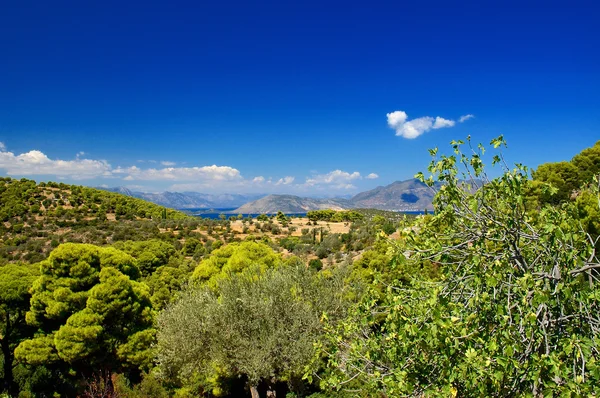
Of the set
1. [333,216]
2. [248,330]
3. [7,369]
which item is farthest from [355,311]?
[333,216]

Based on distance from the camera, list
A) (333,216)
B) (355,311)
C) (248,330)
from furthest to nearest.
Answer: (333,216), (248,330), (355,311)

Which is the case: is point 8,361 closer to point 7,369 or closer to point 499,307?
point 7,369

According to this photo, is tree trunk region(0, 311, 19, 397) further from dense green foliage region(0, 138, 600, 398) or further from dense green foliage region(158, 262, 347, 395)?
dense green foliage region(158, 262, 347, 395)

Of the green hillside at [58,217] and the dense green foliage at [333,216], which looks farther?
the dense green foliage at [333,216]

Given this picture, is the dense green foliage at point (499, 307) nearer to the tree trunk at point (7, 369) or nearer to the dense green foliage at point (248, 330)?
the dense green foliage at point (248, 330)

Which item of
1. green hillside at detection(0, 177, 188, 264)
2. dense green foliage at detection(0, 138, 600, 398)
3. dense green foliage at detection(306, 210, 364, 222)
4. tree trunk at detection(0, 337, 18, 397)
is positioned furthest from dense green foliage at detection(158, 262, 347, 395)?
dense green foliage at detection(306, 210, 364, 222)

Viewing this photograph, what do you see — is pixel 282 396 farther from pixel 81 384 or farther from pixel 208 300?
pixel 81 384

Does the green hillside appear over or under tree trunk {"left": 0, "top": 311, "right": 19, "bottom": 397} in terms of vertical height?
over

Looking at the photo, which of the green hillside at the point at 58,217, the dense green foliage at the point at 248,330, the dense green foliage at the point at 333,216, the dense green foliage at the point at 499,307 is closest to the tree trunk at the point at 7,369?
the dense green foliage at the point at 248,330

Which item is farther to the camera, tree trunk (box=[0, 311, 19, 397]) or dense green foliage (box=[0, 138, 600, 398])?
tree trunk (box=[0, 311, 19, 397])

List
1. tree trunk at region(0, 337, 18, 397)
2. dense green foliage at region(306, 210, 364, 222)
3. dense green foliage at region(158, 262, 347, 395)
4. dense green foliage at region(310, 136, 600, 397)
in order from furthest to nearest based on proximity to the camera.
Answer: dense green foliage at region(306, 210, 364, 222) < tree trunk at region(0, 337, 18, 397) < dense green foliage at region(158, 262, 347, 395) < dense green foliage at region(310, 136, 600, 397)

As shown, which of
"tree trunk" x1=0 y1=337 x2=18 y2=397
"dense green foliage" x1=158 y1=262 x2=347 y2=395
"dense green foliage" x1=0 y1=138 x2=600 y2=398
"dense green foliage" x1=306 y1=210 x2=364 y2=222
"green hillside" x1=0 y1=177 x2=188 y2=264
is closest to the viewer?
"dense green foliage" x1=0 y1=138 x2=600 y2=398

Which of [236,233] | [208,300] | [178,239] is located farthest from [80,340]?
[236,233]

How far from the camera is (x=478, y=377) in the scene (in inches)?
172
